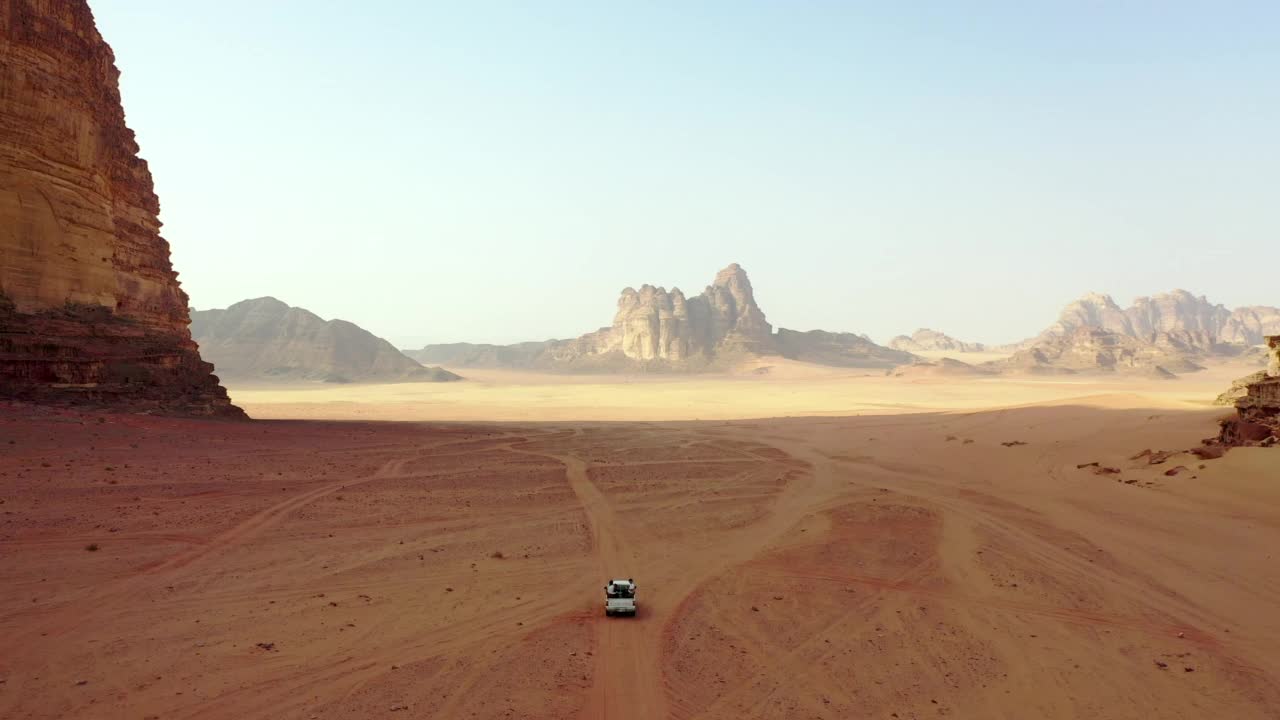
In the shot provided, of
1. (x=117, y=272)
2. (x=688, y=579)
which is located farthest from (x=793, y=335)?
(x=688, y=579)

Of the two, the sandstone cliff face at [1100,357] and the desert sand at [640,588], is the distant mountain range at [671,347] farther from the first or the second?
the desert sand at [640,588]

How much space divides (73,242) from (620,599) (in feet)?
92.1

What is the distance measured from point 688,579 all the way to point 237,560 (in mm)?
6432

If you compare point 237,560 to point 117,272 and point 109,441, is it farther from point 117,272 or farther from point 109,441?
point 117,272

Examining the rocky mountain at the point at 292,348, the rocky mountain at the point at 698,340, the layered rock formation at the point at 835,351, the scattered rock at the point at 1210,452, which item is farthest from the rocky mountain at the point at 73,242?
the layered rock formation at the point at 835,351

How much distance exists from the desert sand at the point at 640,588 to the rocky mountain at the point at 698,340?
126163 millimetres

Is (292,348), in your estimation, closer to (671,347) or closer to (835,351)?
(671,347)

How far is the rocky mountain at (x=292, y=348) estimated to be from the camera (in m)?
113

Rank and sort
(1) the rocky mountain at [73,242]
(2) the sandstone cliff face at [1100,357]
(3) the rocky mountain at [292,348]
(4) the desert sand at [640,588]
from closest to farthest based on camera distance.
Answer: (4) the desert sand at [640,588]
(1) the rocky mountain at [73,242]
(3) the rocky mountain at [292,348]
(2) the sandstone cliff face at [1100,357]

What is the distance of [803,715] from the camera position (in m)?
5.70

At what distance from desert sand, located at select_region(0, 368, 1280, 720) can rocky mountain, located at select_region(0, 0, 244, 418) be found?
6924mm

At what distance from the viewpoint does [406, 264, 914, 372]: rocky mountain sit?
148625 millimetres

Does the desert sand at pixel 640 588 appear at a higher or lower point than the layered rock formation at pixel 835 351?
lower

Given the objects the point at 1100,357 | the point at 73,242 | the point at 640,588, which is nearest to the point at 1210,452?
the point at 640,588
